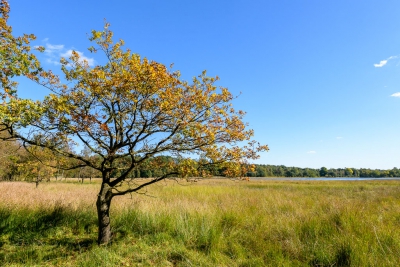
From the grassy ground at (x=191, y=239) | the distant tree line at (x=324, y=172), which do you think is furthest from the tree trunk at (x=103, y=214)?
the distant tree line at (x=324, y=172)

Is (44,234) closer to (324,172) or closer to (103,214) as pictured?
(103,214)

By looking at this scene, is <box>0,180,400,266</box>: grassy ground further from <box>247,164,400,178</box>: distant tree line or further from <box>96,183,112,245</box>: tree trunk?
→ <box>247,164,400,178</box>: distant tree line

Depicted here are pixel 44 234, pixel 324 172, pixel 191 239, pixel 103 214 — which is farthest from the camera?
pixel 324 172

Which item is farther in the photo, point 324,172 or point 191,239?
point 324,172

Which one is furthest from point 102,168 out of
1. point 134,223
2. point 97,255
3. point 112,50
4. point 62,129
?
point 112,50

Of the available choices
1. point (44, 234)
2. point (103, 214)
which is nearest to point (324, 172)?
point (103, 214)

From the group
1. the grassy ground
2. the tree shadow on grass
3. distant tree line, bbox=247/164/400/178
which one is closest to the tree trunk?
the grassy ground

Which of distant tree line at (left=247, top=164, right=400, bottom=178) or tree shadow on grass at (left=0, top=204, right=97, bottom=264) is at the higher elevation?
tree shadow on grass at (left=0, top=204, right=97, bottom=264)

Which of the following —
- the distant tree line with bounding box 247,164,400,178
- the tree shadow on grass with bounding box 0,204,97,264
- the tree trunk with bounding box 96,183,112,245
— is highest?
the tree trunk with bounding box 96,183,112,245

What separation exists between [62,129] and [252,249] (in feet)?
16.6

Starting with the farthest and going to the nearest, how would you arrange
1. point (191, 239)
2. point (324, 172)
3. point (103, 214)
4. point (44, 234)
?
1. point (324, 172)
2. point (44, 234)
3. point (191, 239)
4. point (103, 214)

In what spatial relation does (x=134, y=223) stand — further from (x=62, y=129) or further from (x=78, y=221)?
(x=62, y=129)

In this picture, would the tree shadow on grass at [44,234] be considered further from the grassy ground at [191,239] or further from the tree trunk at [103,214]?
the tree trunk at [103,214]

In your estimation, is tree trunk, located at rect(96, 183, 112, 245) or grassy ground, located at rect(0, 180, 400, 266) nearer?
grassy ground, located at rect(0, 180, 400, 266)
